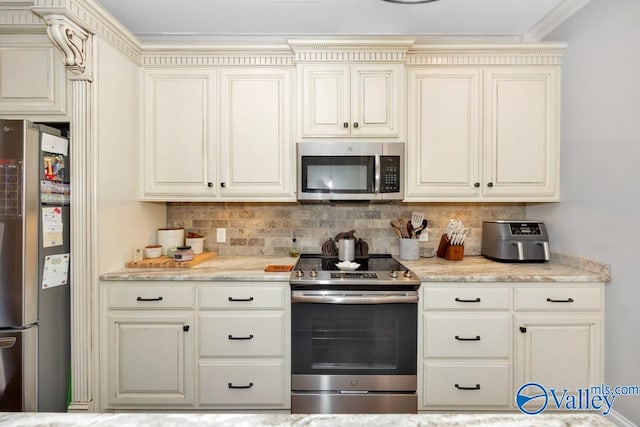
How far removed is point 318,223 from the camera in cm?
282

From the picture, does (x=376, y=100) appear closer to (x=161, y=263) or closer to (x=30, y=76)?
(x=161, y=263)

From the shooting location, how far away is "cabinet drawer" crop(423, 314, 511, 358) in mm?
2090

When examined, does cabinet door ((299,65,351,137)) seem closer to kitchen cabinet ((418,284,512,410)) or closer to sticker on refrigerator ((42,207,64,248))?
kitchen cabinet ((418,284,512,410))

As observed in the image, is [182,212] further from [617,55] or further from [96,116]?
[617,55]

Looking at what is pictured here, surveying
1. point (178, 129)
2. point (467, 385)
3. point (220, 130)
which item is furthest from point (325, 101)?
point (467, 385)

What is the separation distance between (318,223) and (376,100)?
105 cm

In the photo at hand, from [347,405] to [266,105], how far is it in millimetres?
Answer: 2057

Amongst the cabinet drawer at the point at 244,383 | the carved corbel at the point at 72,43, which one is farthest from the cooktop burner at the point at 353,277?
the carved corbel at the point at 72,43

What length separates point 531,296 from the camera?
209 cm

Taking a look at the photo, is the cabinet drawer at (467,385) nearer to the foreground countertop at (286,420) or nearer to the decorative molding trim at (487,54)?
the foreground countertop at (286,420)

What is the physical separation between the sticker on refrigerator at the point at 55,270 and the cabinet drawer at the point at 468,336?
2175 mm

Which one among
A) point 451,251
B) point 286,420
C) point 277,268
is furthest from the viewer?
point 451,251

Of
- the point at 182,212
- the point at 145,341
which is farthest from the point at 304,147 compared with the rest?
the point at 145,341

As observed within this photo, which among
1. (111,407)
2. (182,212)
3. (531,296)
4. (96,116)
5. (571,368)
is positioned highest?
(96,116)
